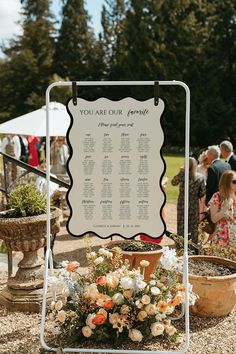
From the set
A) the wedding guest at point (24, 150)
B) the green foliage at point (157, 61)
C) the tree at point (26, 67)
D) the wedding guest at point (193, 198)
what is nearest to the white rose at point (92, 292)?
the wedding guest at point (193, 198)

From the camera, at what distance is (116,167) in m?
3.55

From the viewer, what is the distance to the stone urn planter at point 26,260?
4328mm

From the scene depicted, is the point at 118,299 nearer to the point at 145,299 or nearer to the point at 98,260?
the point at 145,299

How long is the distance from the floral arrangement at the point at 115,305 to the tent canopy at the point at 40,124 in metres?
5.94

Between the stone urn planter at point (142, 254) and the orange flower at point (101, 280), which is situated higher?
the orange flower at point (101, 280)

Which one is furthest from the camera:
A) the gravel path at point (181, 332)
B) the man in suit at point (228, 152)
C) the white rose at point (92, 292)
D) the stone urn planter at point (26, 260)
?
the man in suit at point (228, 152)

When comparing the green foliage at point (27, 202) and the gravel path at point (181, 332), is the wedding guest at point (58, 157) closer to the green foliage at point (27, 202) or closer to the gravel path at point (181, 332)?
the green foliage at point (27, 202)

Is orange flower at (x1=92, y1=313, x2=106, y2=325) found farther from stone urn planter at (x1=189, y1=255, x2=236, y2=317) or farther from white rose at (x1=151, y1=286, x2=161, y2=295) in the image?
stone urn planter at (x1=189, y1=255, x2=236, y2=317)

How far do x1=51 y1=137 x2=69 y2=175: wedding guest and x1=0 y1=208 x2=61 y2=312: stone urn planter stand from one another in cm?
698

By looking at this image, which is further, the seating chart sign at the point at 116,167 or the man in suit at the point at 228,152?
the man in suit at the point at 228,152

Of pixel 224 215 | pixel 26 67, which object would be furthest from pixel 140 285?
pixel 26 67

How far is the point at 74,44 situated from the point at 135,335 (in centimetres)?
4706

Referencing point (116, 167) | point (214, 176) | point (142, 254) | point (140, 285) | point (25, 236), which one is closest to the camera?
point (140, 285)

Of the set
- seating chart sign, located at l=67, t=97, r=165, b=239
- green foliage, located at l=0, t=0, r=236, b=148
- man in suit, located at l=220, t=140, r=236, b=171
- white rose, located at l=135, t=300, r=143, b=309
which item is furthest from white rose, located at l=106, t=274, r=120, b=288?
green foliage, located at l=0, t=0, r=236, b=148
